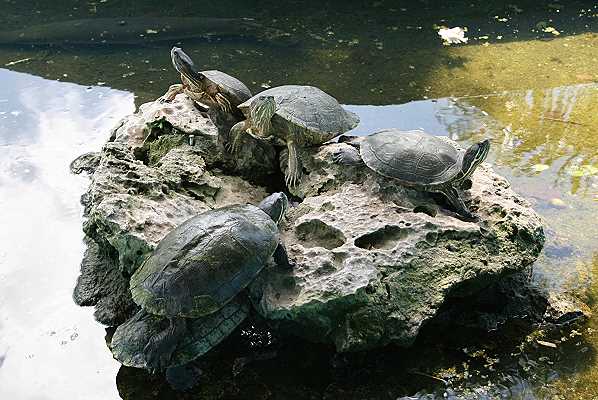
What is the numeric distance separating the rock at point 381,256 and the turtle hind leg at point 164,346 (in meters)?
0.37

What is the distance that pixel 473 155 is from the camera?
3.06m

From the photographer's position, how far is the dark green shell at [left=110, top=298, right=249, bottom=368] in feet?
8.92

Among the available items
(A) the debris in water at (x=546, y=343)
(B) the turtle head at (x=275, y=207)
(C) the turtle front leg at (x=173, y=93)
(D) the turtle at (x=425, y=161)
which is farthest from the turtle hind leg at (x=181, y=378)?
(C) the turtle front leg at (x=173, y=93)

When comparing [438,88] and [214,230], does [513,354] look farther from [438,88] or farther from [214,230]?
[438,88]

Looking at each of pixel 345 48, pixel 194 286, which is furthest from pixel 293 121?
pixel 345 48

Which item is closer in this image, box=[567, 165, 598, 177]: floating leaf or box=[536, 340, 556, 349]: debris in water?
box=[536, 340, 556, 349]: debris in water

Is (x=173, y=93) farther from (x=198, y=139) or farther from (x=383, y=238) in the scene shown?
(x=383, y=238)

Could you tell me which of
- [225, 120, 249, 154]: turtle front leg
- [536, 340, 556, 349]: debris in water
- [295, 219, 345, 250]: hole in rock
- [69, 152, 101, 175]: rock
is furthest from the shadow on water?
[536, 340, 556, 349]: debris in water

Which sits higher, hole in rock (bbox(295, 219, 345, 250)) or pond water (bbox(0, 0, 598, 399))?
hole in rock (bbox(295, 219, 345, 250))

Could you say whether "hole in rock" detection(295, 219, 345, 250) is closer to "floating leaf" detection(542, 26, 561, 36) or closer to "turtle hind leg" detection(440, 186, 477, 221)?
"turtle hind leg" detection(440, 186, 477, 221)

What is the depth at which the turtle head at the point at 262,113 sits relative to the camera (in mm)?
3471

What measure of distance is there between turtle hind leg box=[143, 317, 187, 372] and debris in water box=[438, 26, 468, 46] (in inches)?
196

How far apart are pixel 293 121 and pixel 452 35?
3.93 metres

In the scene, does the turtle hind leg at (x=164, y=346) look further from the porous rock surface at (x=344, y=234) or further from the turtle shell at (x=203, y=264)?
the porous rock surface at (x=344, y=234)
